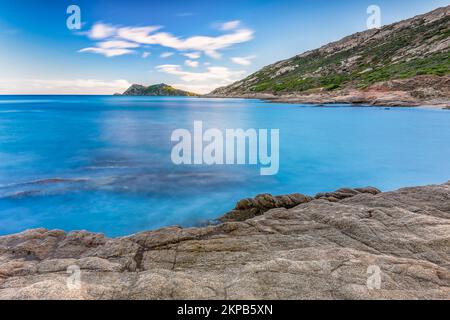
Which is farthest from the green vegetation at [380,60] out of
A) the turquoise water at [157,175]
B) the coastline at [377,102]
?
the turquoise water at [157,175]

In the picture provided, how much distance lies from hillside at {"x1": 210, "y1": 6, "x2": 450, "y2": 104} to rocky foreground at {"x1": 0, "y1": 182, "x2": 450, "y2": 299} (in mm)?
55507

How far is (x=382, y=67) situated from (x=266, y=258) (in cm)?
10556

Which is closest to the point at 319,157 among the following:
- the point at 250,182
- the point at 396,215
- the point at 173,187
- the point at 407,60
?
the point at 250,182

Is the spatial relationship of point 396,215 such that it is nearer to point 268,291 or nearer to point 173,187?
point 268,291

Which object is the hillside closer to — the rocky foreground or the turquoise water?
the turquoise water

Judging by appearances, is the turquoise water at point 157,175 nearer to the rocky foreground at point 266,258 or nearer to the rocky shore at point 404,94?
the rocky foreground at point 266,258

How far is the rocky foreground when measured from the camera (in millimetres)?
4953

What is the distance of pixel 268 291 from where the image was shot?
4.93 meters

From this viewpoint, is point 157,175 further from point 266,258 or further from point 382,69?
point 382,69

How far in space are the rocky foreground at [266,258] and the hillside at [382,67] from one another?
55.5 metres

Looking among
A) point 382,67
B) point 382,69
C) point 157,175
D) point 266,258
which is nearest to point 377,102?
point 382,69

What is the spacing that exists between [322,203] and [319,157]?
48.6ft
